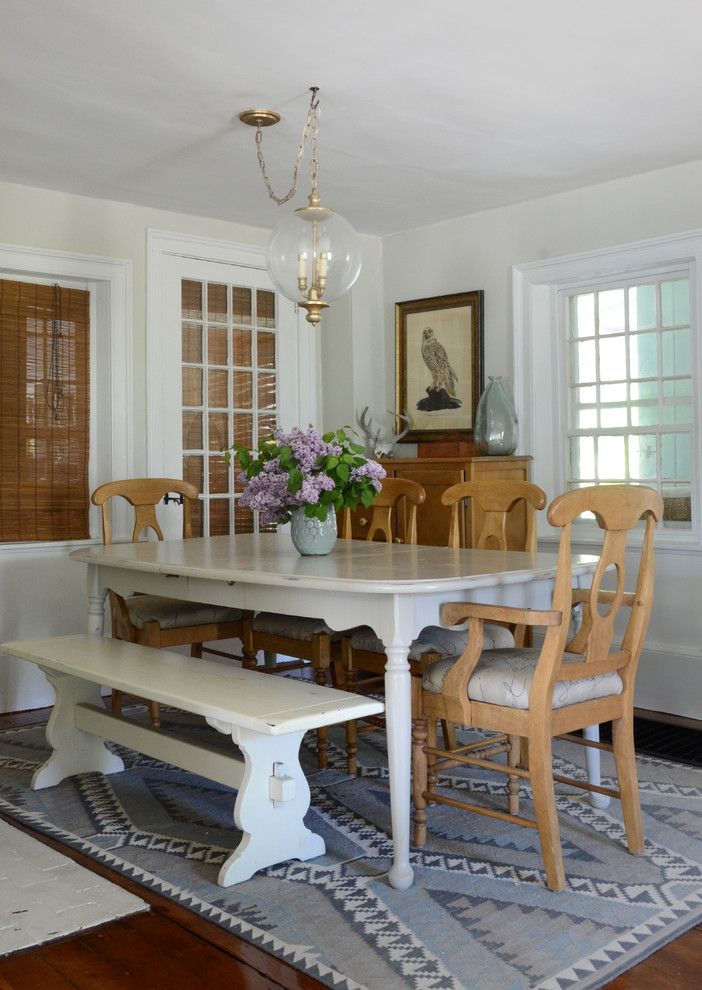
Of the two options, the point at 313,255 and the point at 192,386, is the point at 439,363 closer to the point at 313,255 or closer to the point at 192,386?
the point at 192,386

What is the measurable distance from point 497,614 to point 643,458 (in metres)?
2.60

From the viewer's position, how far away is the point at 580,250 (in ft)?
15.9

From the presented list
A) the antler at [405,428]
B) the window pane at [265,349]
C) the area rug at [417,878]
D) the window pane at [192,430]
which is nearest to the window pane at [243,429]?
the window pane at [192,430]

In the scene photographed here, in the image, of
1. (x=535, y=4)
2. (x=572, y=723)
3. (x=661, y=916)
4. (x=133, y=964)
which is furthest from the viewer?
(x=535, y=4)

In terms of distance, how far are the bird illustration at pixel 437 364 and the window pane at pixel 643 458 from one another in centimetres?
113

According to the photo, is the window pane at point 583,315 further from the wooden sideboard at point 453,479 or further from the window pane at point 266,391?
the window pane at point 266,391

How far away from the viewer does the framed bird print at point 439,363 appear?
5371 millimetres

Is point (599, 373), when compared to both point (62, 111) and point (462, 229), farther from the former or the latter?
point (62, 111)

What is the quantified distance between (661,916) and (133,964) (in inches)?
49.8

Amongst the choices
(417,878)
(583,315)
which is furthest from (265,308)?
(417,878)

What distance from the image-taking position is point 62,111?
3.71 m

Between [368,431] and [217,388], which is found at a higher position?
[217,388]

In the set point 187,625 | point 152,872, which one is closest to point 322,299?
point 187,625

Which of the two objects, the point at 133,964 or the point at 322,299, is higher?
the point at 322,299
